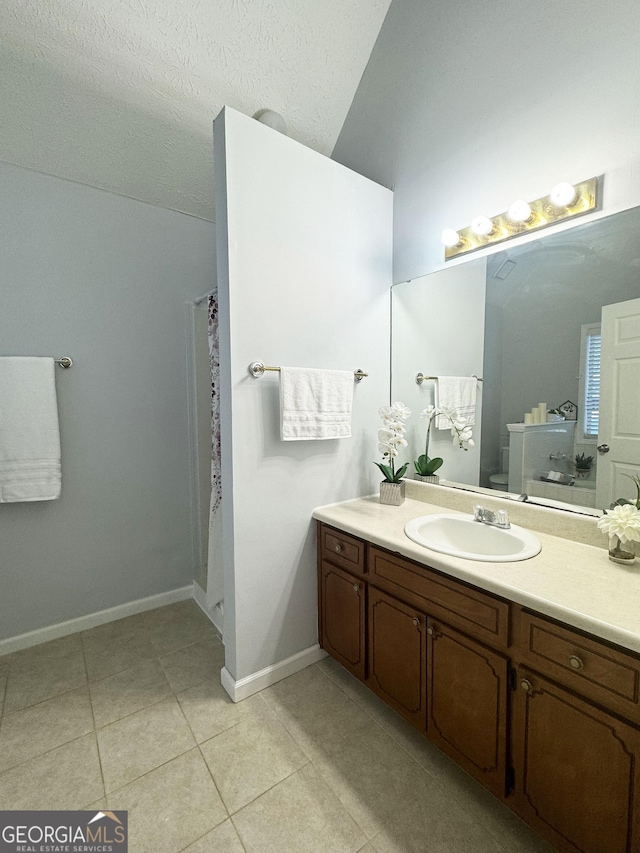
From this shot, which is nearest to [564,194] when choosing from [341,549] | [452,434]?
[452,434]

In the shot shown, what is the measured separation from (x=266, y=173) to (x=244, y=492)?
1.36 meters

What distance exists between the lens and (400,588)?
4.62 ft

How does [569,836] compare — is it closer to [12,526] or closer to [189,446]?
[189,446]

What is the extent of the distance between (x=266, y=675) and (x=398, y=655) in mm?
681

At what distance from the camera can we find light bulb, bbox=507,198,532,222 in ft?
4.80

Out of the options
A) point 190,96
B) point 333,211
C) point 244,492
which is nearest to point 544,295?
point 333,211

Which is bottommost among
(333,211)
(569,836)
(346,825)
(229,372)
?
(346,825)

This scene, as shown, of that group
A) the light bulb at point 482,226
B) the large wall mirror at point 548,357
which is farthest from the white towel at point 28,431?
the light bulb at point 482,226

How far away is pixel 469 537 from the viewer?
1.56 meters

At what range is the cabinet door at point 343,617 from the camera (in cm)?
162

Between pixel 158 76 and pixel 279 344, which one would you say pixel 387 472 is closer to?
pixel 279 344

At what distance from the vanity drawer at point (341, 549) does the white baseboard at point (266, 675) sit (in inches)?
20.2

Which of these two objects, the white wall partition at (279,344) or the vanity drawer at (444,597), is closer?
the vanity drawer at (444,597)

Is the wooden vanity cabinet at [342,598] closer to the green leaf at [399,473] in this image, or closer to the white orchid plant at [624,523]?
the green leaf at [399,473]
